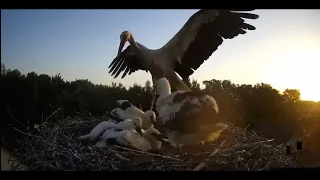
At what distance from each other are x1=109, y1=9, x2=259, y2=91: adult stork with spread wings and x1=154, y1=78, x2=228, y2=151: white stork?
0.18 metres

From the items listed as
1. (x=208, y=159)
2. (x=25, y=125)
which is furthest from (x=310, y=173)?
(x=25, y=125)

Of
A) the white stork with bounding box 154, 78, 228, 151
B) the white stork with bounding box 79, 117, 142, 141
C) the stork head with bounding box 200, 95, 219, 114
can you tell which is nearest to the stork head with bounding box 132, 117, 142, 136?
the white stork with bounding box 79, 117, 142, 141

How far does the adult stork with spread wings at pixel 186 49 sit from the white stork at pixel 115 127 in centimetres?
26

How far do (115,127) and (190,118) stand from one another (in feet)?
0.92

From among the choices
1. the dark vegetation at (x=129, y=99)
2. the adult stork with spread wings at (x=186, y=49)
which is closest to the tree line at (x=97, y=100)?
the dark vegetation at (x=129, y=99)

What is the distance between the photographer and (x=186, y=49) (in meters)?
1.93

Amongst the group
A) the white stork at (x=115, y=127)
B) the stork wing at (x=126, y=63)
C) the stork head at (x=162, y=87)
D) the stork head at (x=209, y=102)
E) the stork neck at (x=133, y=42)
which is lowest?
the white stork at (x=115, y=127)

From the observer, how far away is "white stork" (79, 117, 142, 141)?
1.64 m

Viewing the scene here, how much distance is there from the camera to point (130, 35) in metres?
1.80

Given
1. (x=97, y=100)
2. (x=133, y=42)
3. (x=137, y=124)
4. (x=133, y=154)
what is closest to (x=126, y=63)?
(x=133, y=42)

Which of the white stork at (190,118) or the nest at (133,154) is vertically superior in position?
the white stork at (190,118)

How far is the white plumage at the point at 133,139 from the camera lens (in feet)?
5.27

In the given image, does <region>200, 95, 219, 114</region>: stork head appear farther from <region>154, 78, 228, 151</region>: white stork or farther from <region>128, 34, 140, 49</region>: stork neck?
<region>128, 34, 140, 49</region>: stork neck

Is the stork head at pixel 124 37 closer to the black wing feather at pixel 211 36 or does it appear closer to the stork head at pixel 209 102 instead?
the black wing feather at pixel 211 36
